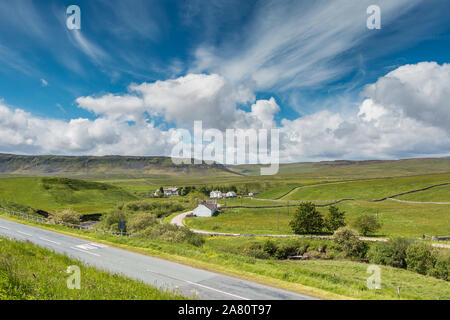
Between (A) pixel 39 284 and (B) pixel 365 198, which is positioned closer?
(A) pixel 39 284

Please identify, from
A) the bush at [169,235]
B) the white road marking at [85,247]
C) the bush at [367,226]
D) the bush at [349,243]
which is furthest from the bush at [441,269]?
the white road marking at [85,247]

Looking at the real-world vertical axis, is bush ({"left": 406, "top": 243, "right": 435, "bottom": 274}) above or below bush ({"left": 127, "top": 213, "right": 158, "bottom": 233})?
below

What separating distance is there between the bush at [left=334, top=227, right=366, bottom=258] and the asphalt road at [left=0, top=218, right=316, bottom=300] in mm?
38670

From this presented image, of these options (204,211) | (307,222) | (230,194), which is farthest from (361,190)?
(230,194)

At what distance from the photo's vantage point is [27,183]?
125 meters

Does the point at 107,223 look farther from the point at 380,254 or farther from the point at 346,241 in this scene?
the point at 380,254

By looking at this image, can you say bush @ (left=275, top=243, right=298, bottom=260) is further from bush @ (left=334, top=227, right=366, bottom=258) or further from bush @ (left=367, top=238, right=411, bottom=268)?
bush @ (left=367, top=238, right=411, bottom=268)

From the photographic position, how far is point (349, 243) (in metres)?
45.2

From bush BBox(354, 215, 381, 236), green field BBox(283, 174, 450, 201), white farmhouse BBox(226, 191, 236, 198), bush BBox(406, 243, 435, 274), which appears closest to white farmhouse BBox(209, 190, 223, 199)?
white farmhouse BBox(226, 191, 236, 198)

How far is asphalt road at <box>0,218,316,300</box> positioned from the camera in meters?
11.5

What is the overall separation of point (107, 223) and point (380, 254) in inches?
2378

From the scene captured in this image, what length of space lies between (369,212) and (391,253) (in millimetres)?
49740

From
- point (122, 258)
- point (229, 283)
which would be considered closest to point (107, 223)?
point (122, 258)

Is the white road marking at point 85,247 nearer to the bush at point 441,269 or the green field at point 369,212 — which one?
the bush at point 441,269
